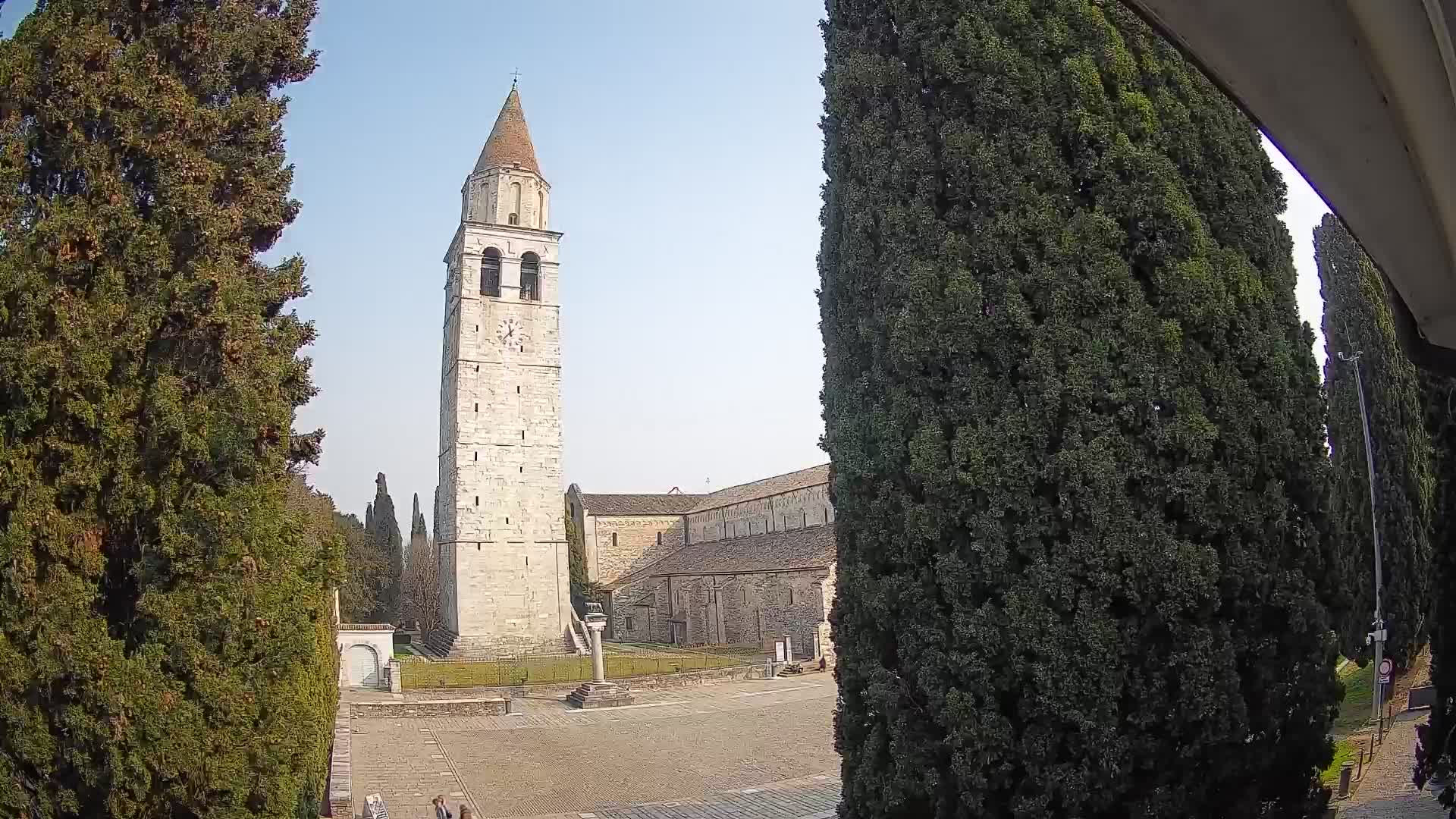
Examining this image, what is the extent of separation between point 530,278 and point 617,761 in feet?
86.3

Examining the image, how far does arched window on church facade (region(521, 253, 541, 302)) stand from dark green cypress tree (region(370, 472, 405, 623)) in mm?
20276

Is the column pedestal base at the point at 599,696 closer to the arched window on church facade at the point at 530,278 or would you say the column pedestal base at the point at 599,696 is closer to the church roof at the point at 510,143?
the arched window on church facade at the point at 530,278

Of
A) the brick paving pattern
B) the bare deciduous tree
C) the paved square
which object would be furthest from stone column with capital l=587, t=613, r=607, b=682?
the brick paving pattern

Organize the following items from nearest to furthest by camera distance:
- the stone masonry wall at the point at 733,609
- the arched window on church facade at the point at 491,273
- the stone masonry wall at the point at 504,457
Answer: the stone masonry wall at the point at 733,609
the stone masonry wall at the point at 504,457
the arched window on church facade at the point at 491,273

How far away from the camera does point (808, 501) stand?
40.2 m

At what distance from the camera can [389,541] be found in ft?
170

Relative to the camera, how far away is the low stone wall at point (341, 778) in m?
10.9

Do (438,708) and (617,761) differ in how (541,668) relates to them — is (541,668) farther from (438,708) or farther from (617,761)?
(617,761)

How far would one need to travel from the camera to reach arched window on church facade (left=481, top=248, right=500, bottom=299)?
125 ft

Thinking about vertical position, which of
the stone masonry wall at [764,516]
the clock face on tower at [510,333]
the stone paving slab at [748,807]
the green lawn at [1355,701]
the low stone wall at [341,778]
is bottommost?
the stone paving slab at [748,807]

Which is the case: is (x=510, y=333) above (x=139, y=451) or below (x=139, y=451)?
above

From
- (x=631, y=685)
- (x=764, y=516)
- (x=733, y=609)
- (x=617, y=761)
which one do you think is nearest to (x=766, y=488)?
(x=764, y=516)

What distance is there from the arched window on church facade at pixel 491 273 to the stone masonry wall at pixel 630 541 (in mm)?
15437

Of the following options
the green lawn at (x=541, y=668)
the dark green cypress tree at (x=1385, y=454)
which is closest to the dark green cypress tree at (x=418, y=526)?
the green lawn at (x=541, y=668)
